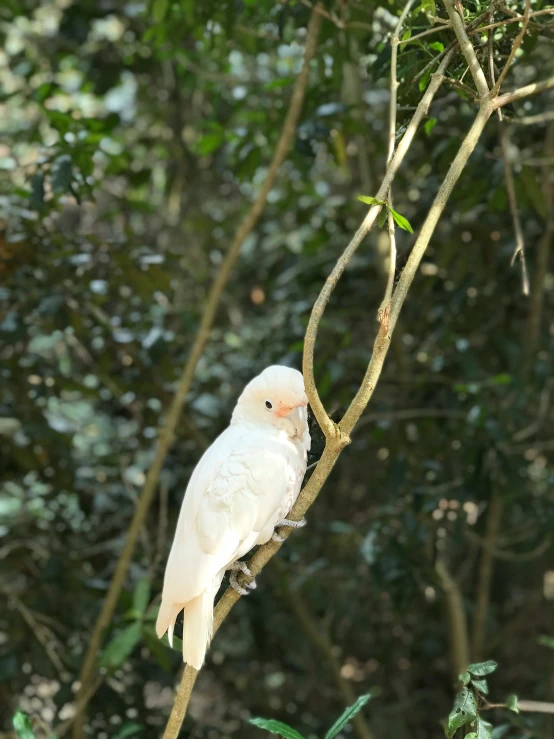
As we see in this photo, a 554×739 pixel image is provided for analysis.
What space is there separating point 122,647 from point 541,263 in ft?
4.35

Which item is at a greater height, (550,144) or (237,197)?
(550,144)

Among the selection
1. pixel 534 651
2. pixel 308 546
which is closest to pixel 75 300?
pixel 308 546

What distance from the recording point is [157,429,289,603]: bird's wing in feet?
3.51

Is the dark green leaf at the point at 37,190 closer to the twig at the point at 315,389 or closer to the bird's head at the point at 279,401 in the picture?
the bird's head at the point at 279,401

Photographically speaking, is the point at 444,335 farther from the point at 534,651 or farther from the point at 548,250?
the point at 534,651

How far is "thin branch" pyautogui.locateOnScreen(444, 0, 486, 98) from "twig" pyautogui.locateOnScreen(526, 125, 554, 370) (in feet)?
3.12

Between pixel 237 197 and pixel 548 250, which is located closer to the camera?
pixel 548 250

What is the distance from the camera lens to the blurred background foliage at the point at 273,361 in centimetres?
174

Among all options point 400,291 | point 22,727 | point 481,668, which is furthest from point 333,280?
point 22,727

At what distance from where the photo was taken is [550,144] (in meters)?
Result: 1.95

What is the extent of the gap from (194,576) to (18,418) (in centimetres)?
97

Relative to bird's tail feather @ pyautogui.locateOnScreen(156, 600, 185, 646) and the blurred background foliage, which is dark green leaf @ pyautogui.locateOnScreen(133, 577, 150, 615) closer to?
the blurred background foliage

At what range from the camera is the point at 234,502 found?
→ 1.10 metres

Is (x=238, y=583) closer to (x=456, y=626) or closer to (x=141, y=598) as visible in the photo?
(x=141, y=598)
